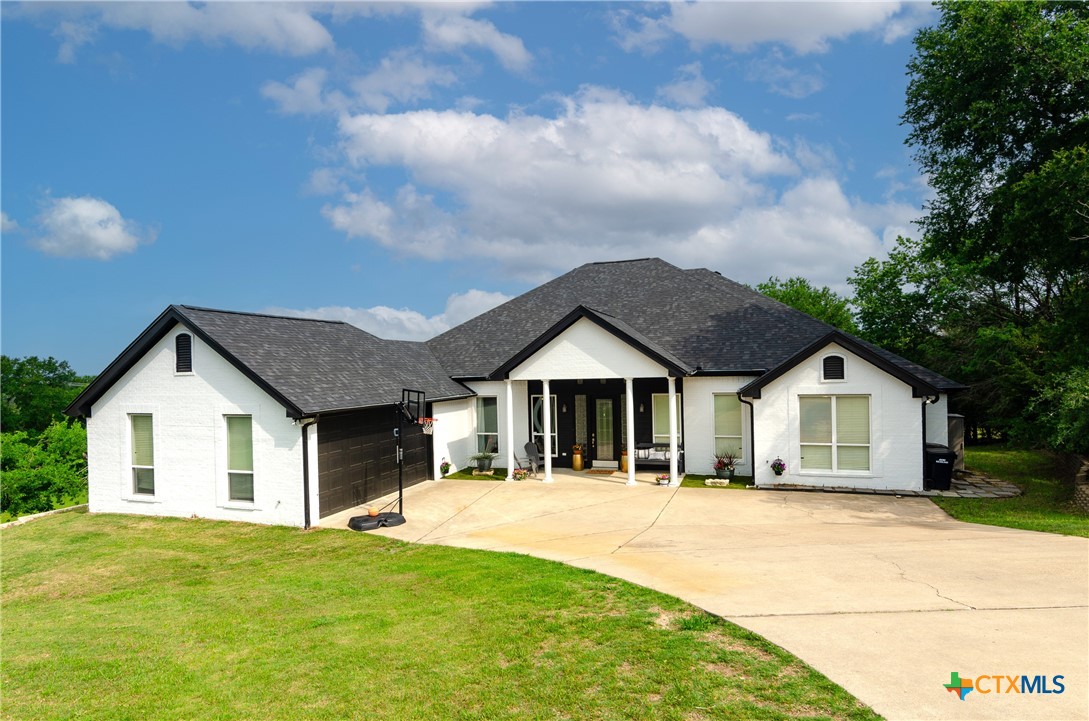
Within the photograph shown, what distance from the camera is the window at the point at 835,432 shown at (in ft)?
56.9

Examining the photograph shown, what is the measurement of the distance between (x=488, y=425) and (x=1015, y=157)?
2046cm

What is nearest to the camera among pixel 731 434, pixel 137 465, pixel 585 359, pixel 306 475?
pixel 306 475

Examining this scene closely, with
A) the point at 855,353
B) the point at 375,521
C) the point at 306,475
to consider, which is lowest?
the point at 375,521

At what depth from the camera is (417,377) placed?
2084 centimetres

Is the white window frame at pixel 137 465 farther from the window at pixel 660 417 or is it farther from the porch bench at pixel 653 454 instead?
the window at pixel 660 417

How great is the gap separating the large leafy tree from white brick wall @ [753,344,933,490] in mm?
3012

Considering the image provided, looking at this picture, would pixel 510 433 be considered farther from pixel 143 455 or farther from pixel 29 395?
pixel 29 395

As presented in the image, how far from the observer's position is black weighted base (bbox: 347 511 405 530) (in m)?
14.2

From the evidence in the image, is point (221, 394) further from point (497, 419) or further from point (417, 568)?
point (497, 419)

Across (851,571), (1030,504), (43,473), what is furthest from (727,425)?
(43,473)

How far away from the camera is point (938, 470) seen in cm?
1683

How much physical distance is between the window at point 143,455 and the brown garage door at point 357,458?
17.3ft

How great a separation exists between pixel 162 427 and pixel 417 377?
747 cm

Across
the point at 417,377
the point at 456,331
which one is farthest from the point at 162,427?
the point at 456,331
